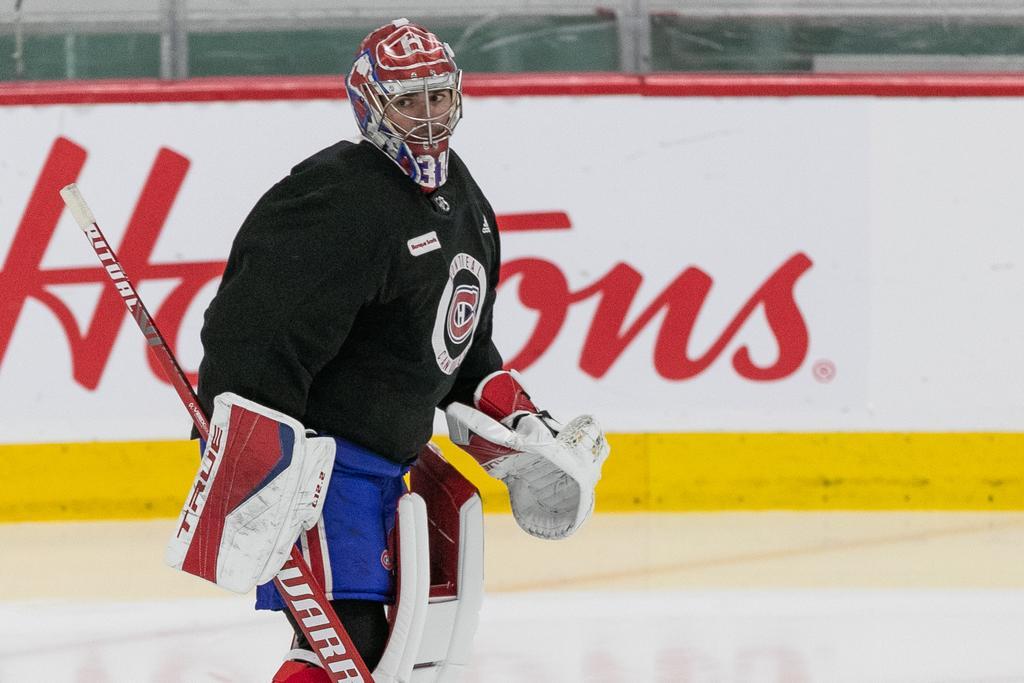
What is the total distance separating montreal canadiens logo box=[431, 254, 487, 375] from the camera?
2025 millimetres

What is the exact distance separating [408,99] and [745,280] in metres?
2.37

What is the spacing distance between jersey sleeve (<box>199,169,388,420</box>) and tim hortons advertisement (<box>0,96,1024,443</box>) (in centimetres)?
234

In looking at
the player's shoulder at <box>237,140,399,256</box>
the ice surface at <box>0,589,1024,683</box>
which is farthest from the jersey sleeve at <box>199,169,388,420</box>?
the ice surface at <box>0,589,1024,683</box>

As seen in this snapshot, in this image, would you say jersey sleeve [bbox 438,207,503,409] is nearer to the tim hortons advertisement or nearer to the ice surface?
the ice surface

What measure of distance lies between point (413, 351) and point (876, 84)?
104 inches

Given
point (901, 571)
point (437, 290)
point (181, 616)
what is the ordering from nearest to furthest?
point (437, 290) < point (181, 616) < point (901, 571)

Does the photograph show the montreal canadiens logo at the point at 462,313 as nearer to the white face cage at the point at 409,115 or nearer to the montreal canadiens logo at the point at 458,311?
the montreal canadiens logo at the point at 458,311

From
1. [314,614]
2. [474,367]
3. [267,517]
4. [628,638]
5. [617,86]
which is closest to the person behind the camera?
[267,517]

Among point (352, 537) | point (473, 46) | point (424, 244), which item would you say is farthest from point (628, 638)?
point (473, 46)

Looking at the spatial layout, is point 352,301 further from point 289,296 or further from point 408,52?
point 408,52

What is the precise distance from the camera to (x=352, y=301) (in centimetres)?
188

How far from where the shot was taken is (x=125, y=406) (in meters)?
4.22

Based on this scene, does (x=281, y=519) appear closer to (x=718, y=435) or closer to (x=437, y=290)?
(x=437, y=290)

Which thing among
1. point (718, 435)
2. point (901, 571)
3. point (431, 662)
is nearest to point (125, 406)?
point (718, 435)
